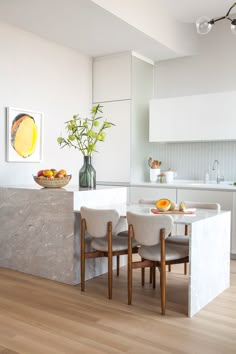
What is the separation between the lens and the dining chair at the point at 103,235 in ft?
9.68

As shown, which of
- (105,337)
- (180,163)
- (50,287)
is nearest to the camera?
(105,337)

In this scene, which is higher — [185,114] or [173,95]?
[173,95]

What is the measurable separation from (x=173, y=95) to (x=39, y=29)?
212 centimetres

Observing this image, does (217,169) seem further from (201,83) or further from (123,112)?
(123,112)

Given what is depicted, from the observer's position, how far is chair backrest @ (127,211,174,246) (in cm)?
261

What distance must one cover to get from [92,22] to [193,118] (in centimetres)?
175

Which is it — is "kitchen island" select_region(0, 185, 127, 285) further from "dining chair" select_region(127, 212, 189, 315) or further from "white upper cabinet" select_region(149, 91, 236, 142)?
"white upper cabinet" select_region(149, 91, 236, 142)

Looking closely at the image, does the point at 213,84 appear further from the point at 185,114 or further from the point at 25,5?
the point at 25,5

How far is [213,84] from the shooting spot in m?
5.15

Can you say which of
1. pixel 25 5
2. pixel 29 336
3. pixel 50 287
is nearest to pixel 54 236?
pixel 50 287

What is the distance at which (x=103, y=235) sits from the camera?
3.01 m

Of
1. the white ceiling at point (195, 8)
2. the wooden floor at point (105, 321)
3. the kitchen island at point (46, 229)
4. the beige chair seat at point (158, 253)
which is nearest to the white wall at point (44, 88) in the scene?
the kitchen island at point (46, 229)

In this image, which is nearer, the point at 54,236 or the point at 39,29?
the point at 54,236

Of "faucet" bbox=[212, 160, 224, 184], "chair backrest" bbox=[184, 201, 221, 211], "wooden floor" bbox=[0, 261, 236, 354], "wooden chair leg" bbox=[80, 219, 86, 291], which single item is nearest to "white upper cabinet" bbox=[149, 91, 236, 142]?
"faucet" bbox=[212, 160, 224, 184]
